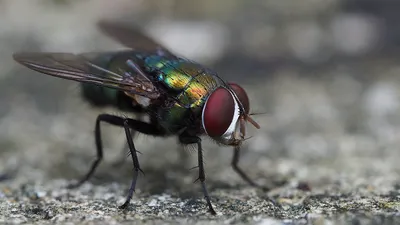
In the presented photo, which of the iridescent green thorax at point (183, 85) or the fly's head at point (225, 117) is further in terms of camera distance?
the iridescent green thorax at point (183, 85)

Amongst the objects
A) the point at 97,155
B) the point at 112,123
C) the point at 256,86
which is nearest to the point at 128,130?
the point at 112,123

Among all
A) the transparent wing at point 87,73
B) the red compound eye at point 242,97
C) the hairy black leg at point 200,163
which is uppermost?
the transparent wing at point 87,73

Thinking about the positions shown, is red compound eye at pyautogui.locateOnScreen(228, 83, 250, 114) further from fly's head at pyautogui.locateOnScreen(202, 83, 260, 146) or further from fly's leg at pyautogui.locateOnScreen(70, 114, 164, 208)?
fly's leg at pyautogui.locateOnScreen(70, 114, 164, 208)

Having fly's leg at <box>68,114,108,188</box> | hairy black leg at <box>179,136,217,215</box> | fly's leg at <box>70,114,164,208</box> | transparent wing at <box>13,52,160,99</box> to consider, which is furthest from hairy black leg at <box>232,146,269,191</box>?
fly's leg at <box>68,114,108,188</box>

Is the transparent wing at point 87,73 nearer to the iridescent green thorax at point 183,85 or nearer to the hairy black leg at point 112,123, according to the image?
the iridescent green thorax at point 183,85

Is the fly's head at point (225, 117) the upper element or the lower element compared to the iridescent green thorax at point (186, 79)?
lower

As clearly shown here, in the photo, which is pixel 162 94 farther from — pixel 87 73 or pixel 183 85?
pixel 87 73

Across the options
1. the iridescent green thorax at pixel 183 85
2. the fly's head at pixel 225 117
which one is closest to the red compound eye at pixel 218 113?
the fly's head at pixel 225 117

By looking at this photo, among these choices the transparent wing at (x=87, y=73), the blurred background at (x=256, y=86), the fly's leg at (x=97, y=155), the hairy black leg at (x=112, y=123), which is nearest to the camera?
the transparent wing at (x=87, y=73)
